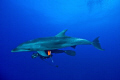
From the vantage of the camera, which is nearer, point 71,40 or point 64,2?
point 71,40

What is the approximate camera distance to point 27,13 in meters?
23.6

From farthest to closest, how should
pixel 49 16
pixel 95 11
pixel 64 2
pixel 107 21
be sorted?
pixel 107 21 → pixel 95 11 → pixel 49 16 → pixel 64 2

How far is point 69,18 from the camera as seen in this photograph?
30.9m

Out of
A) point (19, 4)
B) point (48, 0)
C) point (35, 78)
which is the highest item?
point (48, 0)

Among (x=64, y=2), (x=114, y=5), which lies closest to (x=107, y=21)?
(x=114, y=5)

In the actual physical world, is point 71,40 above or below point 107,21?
below

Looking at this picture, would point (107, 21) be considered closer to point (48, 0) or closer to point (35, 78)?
point (48, 0)

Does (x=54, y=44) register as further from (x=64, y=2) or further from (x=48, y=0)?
(x=64, y=2)

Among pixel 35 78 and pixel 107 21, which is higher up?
pixel 107 21

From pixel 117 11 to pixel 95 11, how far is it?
487cm

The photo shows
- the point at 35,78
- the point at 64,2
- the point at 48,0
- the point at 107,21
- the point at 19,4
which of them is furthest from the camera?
the point at 107,21

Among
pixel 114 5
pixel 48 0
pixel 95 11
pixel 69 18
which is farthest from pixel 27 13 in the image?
pixel 114 5

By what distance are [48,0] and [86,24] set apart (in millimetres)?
14809

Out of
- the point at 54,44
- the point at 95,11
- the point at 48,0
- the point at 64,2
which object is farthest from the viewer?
the point at 95,11
